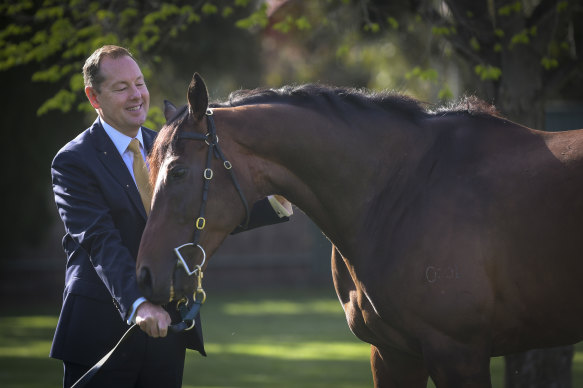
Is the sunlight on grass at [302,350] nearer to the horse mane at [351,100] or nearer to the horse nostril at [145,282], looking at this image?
the horse mane at [351,100]

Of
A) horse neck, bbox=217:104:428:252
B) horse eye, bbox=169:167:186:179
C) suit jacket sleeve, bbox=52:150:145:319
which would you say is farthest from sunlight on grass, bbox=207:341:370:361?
horse eye, bbox=169:167:186:179

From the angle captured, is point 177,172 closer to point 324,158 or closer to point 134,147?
point 134,147

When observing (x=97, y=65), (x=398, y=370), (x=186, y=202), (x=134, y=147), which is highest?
(x=97, y=65)

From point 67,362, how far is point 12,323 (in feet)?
27.1

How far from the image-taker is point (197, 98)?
302 centimetres

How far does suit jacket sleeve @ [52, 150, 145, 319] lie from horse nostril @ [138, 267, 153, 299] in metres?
0.09

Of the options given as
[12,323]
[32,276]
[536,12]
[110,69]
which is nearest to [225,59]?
[32,276]

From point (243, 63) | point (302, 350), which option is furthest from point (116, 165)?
point (243, 63)

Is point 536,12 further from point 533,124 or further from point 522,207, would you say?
point 522,207

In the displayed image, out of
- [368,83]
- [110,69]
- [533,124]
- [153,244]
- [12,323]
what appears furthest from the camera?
[368,83]

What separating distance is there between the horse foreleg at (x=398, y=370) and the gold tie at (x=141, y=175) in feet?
4.51

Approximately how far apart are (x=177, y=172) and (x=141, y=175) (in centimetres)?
54

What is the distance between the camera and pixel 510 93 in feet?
18.7

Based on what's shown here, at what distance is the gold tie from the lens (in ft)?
11.3
